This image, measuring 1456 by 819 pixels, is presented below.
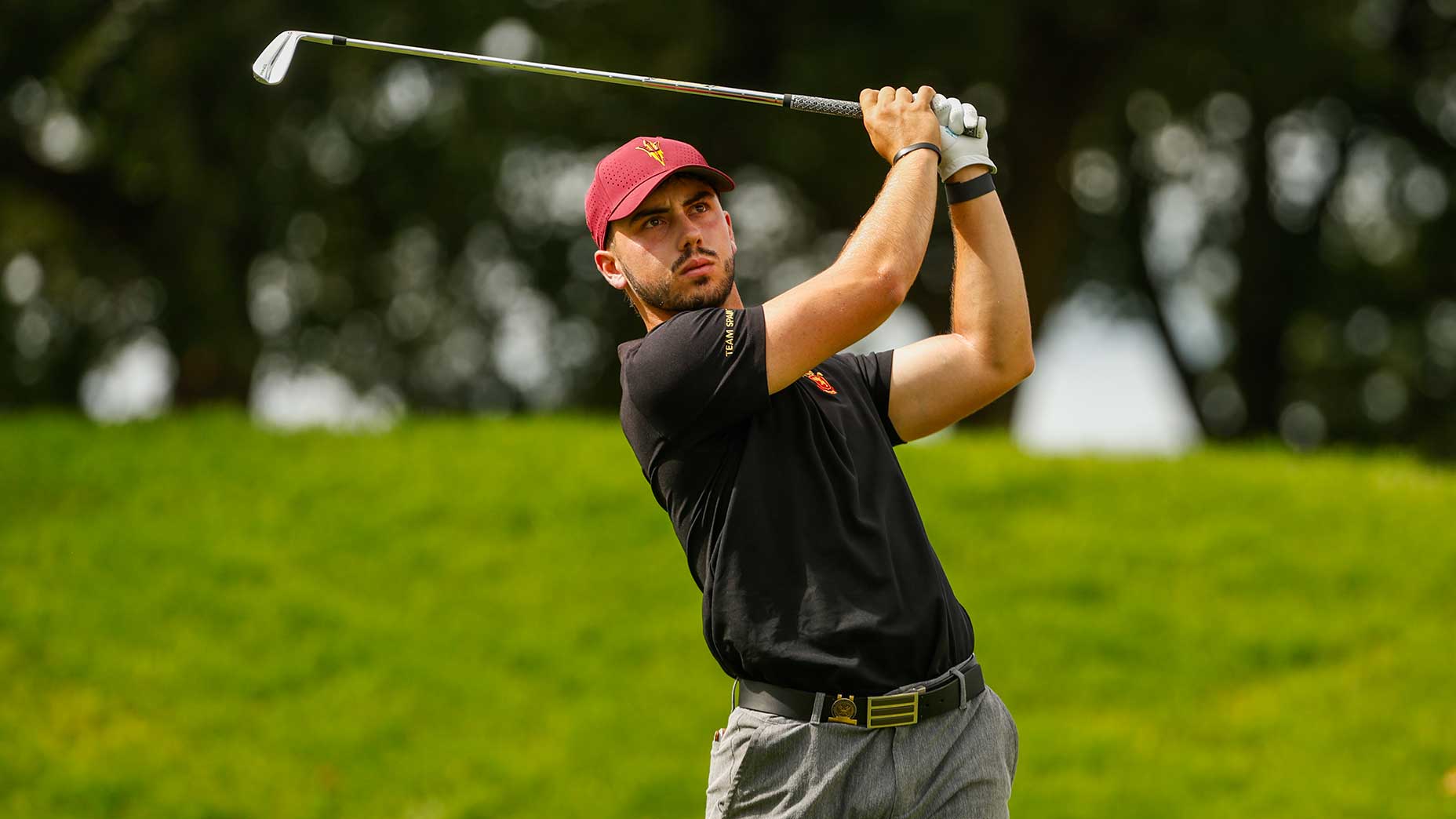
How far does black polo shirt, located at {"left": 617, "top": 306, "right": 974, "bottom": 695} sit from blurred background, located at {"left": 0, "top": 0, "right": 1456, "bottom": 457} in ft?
24.7

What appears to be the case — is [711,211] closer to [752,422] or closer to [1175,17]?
[752,422]

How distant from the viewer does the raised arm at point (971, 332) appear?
3.51 m

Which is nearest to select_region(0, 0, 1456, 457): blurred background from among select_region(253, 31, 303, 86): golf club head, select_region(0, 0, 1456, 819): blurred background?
select_region(0, 0, 1456, 819): blurred background

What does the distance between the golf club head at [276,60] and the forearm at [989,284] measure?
1.78m

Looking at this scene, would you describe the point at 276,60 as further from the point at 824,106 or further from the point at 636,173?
the point at 824,106

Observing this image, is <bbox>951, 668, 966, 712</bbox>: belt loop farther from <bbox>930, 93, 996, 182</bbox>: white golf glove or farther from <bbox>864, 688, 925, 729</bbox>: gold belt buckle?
<bbox>930, 93, 996, 182</bbox>: white golf glove

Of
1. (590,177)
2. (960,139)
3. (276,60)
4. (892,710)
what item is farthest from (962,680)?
(590,177)

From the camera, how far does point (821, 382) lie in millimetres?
3465

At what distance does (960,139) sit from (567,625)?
18.4 feet

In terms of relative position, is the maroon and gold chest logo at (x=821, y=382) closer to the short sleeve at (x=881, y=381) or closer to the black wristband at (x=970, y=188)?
the short sleeve at (x=881, y=381)

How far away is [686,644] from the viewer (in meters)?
8.45

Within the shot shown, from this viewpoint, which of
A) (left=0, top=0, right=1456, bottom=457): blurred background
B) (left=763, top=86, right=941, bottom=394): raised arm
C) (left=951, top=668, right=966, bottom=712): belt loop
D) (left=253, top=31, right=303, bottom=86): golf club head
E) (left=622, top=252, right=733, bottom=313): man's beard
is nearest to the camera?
(left=763, top=86, right=941, bottom=394): raised arm

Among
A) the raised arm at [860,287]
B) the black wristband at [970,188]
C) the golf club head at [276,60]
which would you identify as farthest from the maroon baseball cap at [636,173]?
the golf club head at [276,60]

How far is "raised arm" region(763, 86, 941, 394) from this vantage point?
311 cm
